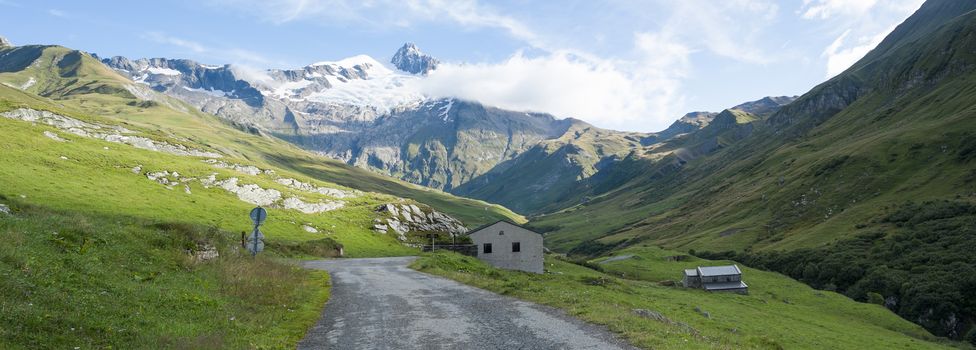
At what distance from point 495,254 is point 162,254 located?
63.9m

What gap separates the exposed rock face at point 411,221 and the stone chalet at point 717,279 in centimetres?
5079

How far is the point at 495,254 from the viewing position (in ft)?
282

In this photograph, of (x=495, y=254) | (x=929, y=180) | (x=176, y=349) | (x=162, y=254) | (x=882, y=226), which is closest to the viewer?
(x=176, y=349)

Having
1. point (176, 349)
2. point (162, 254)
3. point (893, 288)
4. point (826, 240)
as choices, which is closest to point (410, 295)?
point (162, 254)

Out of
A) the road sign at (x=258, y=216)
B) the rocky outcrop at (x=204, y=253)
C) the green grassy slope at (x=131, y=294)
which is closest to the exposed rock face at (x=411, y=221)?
the rocky outcrop at (x=204, y=253)

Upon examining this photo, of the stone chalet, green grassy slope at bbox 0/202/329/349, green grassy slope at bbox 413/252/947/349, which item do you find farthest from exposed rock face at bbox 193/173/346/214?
green grassy slope at bbox 0/202/329/349

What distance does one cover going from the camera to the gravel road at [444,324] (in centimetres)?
1828

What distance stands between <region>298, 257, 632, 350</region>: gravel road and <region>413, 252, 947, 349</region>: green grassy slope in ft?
5.05

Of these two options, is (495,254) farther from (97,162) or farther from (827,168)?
(827,168)

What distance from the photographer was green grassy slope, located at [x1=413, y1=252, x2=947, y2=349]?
74.0 feet

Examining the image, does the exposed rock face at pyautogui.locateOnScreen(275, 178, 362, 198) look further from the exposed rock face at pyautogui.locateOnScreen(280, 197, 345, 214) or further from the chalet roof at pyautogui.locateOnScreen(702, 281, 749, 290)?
the chalet roof at pyautogui.locateOnScreen(702, 281, 749, 290)

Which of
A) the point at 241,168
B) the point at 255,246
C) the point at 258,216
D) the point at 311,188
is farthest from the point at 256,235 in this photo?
the point at 241,168

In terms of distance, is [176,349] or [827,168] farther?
[827,168]

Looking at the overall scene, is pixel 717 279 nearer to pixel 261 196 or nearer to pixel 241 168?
pixel 261 196
